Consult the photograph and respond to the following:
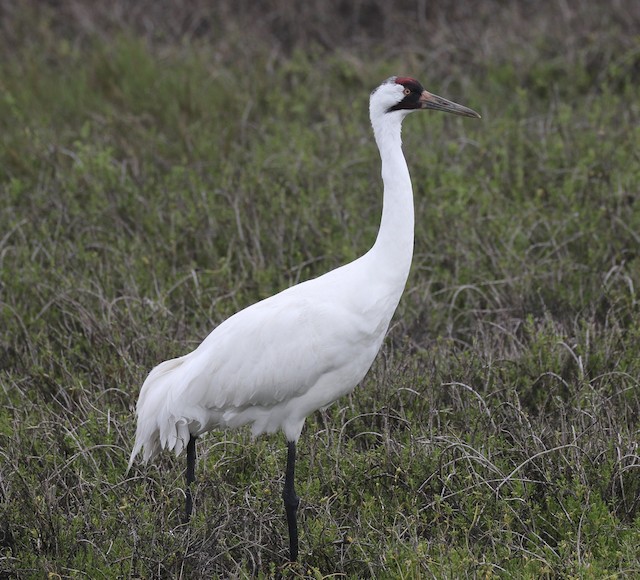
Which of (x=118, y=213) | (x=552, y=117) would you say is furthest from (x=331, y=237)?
(x=552, y=117)

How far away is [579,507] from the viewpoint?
3.98 meters

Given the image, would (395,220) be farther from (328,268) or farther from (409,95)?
(328,268)

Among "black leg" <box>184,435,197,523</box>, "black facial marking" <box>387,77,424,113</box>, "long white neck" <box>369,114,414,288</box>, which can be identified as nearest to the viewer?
"long white neck" <box>369,114,414,288</box>

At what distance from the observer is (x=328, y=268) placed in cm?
601

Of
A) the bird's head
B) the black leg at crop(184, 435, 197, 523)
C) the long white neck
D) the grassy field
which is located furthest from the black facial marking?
the black leg at crop(184, 435, 197, 523)

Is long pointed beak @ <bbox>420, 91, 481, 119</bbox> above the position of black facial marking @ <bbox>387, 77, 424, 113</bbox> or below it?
below

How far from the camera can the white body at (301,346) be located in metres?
3.88

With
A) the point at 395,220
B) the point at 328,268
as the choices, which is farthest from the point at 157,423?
the point at 328,268

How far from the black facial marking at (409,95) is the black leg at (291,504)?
4.25ft

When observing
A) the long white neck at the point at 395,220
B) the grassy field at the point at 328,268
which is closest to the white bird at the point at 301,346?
the long white neck at the point at 395,220

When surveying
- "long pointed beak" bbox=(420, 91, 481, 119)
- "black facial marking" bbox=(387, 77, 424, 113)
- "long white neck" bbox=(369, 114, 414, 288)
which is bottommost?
"long white neck" bbox=(369, 114, 414, 288)

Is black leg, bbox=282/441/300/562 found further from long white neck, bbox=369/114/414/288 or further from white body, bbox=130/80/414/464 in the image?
long white neck, bbox=369/114/414/288

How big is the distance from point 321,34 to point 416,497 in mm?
6009

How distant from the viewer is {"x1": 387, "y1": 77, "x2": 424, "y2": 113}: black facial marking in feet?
13.0
